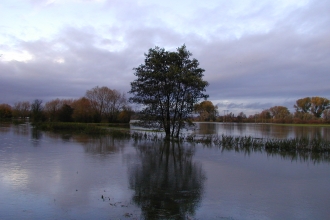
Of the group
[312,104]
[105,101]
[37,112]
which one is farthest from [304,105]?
[37,112]

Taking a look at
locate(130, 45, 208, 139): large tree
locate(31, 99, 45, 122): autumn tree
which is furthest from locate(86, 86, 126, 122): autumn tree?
locate(130, 45, 208, 139): large tree

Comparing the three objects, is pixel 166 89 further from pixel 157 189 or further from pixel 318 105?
pixel 318 105

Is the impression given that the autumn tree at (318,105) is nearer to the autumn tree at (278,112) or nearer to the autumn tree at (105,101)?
the autumn tree at (278,112)

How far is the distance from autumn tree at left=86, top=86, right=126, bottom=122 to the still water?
4870cm

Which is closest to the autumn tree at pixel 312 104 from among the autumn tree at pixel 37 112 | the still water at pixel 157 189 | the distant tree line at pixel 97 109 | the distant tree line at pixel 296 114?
the distant tree line at pixel 296 114

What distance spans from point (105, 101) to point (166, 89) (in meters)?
42.4

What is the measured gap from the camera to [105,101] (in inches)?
2419

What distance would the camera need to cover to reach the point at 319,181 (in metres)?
8.92

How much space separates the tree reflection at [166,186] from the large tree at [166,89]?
9.76 meters

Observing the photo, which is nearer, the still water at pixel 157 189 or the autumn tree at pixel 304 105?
the still water at pixel 157 189

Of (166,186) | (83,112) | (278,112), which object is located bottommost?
(166,186)

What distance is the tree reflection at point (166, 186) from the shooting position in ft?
18.3

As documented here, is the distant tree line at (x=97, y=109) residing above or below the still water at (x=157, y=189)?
above

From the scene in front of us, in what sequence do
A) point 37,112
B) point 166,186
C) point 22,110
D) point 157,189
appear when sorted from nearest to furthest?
point 157,189
point 166,186
point 37,112
point 22,110
